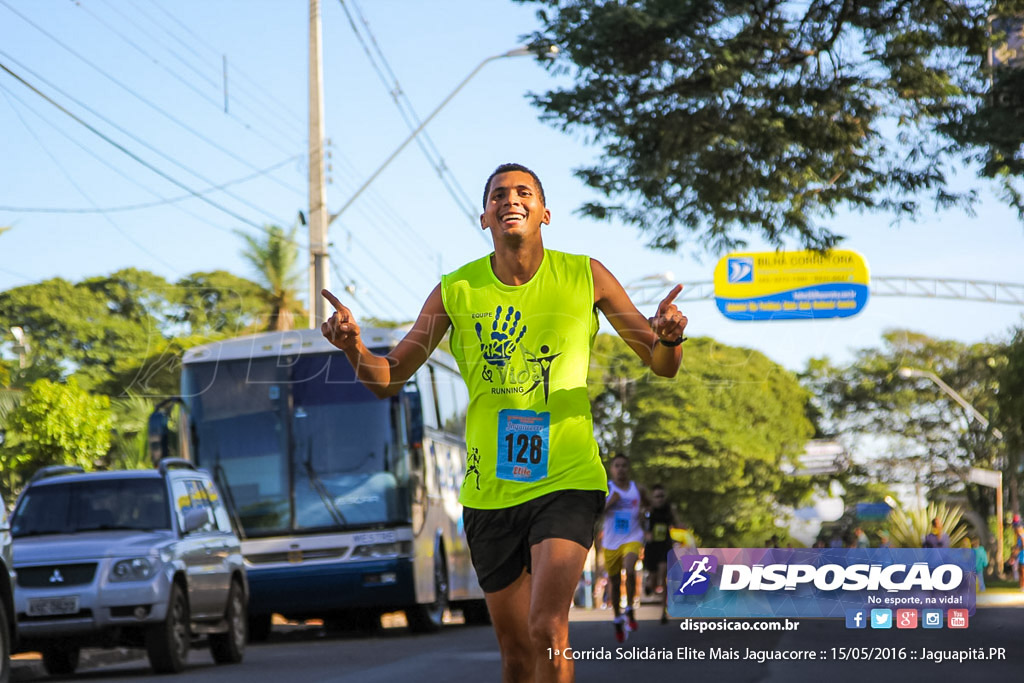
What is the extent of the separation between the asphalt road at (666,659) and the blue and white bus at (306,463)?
709 millimetres

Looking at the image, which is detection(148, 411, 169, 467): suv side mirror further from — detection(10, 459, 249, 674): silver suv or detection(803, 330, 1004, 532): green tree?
detection(803, 330, 1004, 532): green tree

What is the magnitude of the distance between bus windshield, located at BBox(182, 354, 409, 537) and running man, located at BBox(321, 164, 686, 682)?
11877 millimetres

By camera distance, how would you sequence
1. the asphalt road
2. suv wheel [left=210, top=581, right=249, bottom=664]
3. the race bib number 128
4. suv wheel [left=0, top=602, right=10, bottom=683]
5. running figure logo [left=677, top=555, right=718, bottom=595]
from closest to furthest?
1. the race bib number 128
2. suv wheel [left=0, top=602, right=10, bottom=683]
3. the asphalt road
4. suv wheel [left=210, top=581, right=249, bottom=664]
5. running figure logo [left=677, top=555, right=718, bottom=595]

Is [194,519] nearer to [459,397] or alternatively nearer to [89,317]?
[459,397]

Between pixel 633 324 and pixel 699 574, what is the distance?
10.2 meters

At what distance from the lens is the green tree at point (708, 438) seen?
59781mm

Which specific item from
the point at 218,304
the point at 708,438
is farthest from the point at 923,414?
the point at 218,304

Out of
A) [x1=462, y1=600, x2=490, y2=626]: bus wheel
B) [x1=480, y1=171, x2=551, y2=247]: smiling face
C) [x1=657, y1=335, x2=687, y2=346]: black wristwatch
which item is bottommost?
[x1=462, y1=600, x2=490, y2=626]: bus wheel

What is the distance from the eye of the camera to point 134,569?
11.6 meters

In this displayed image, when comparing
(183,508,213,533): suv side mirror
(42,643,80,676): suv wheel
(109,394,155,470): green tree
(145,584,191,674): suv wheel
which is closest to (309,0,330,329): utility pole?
(183,508,213,533): suv side mirror

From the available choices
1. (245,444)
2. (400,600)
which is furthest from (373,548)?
(245,444)

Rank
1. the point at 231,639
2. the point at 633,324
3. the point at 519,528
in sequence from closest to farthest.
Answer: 1. the point at 519,528
2. the point at 633,324
3. the point at 231,639

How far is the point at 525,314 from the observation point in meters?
4.76

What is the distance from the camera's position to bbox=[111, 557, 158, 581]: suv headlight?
11.5m
